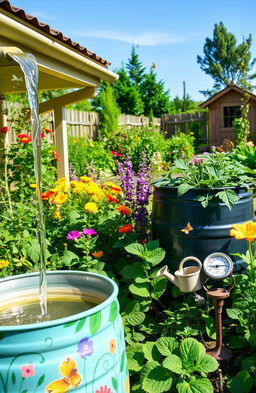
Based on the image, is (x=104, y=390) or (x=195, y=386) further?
(x=195, y=386)

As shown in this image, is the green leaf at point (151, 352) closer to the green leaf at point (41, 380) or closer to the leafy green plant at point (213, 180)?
the leafy green plant at point (213, 180)

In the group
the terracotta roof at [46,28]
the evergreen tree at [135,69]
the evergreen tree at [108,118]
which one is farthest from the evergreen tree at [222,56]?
the terracotta roof at [46,28]

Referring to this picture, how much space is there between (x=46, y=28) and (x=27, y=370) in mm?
2958

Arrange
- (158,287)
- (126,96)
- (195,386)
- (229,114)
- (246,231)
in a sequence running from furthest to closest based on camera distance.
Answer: (126,96), (229,114), (158,287), (246,231), (195,386)

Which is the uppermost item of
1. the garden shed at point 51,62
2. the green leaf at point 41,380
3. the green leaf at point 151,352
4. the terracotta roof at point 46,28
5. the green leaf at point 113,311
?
the terracotta roof at point 46,28

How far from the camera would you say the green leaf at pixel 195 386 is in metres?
1.52

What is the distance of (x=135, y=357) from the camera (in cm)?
180

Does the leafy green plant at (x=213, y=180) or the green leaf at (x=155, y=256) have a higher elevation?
the leafy green plant at (x=213, y=180)

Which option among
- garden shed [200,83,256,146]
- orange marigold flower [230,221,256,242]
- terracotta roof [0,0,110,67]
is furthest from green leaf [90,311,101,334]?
garden shed [200,83,256,146]

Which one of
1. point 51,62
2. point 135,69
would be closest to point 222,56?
point 135,69

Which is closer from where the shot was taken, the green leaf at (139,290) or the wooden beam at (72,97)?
the green leaf at (139,290)

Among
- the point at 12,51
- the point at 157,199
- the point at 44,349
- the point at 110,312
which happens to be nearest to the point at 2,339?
the point at 44,349

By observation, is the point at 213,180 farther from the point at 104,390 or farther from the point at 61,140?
the point at 61,140

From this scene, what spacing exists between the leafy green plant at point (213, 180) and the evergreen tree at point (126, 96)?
19259 mm
